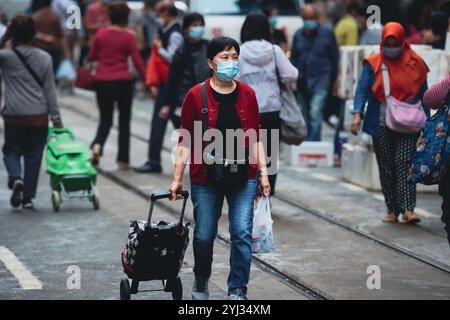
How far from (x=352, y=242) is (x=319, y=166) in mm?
5039

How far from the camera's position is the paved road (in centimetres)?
893

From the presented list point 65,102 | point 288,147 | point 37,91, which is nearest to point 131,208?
point 37,91

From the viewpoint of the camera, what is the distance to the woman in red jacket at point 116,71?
14.9 metres

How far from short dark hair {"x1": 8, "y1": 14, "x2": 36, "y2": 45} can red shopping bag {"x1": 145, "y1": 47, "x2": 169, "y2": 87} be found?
318 cm

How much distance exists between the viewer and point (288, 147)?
628 inches

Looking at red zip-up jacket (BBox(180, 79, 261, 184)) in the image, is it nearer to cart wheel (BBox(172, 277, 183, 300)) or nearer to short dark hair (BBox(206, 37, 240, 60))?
short dark hair (BBox(206, 37, 240, 60))

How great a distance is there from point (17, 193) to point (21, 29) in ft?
5.14

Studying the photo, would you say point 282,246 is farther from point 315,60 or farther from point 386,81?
point 315,60

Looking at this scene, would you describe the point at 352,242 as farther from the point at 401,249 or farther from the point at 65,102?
the point at 65,102

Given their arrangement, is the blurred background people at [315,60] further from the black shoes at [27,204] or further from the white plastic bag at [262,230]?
the white plastic bag at [262,230]

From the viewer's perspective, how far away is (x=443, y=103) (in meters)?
9.27

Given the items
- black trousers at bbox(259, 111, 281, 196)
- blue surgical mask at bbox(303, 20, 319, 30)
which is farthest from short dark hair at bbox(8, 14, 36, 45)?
blue surgical mask at bbox(303, 20, 319, 30)

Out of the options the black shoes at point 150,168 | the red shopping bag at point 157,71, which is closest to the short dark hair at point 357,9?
the red shopping bag at point 157,71

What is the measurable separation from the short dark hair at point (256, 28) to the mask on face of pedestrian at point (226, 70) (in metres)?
3.32
